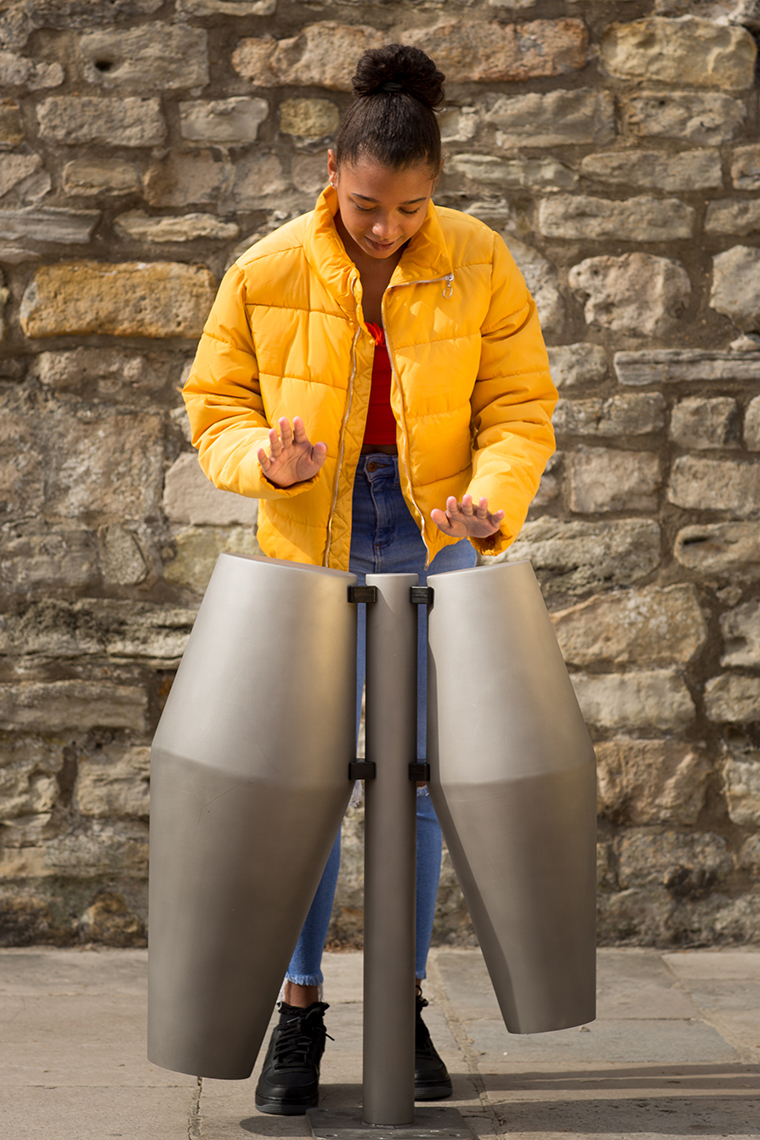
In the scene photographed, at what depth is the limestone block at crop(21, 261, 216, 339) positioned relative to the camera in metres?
2.78

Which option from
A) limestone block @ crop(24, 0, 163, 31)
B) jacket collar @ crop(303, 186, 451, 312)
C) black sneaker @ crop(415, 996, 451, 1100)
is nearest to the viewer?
jacket collar @ crop(303, 186, 451, 312)

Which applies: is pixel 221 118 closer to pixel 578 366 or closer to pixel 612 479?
pixel 578 366

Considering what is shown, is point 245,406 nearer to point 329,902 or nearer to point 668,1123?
point 329,902

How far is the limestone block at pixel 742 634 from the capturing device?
282 cm

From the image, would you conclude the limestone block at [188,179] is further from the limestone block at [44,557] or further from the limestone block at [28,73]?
the limestone block at [44,557]

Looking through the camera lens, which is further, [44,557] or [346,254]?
[44,557]

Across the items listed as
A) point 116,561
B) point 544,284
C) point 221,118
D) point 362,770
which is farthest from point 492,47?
point 362,770

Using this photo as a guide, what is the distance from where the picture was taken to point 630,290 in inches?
111

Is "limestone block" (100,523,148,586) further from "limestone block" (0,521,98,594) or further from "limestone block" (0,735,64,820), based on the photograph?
"limestone block" (0,735,64,820)

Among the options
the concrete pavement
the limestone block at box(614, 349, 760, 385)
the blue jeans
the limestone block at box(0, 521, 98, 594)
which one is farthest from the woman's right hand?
the limestone block at box(614, 349, 760, 385)

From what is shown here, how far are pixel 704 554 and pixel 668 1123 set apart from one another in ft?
4.73

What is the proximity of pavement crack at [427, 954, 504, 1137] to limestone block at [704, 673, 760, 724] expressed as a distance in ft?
3.12

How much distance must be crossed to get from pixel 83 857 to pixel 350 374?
1.61 metres

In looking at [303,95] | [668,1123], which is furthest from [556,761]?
[303,95]
